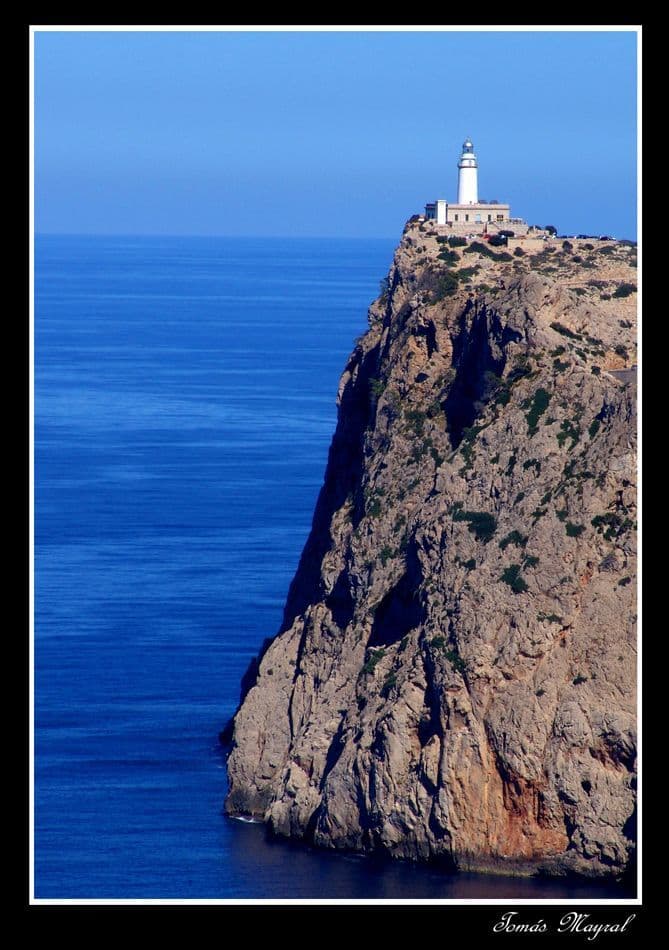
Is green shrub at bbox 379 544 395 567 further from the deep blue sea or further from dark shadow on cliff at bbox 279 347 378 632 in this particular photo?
the deep blue sea

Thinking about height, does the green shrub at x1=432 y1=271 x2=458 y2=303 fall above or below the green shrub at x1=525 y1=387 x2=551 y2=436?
above

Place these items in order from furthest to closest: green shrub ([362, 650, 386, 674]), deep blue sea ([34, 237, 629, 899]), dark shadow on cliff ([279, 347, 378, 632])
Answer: dark shadow on cliff ([279, 347, 378, 632])
green shrub ([362, 650, 386, 674])
deep blue sea ([34, 237, 629, 899])

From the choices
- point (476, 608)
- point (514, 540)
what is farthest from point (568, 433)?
point (476, 608)

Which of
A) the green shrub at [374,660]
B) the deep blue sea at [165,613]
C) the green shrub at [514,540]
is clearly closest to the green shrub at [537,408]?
the green shrub at [514,540]

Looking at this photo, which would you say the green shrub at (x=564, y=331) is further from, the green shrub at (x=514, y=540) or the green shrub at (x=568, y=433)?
the green shrub at (x=514, y=540)

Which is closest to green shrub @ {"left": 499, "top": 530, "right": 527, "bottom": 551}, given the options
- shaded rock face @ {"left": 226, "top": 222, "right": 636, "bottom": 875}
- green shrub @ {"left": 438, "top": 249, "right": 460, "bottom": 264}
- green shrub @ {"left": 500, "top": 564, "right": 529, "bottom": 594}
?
shaded rock face @ {"left": 226, "top": 222, "right": 636, "bottom": 875}

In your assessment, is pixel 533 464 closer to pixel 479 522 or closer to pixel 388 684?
pixel 479 522
